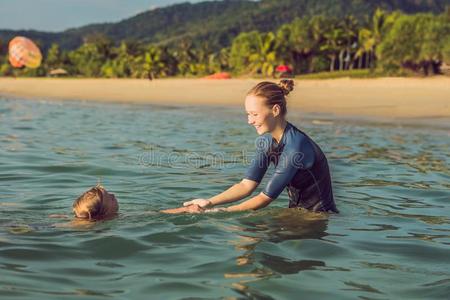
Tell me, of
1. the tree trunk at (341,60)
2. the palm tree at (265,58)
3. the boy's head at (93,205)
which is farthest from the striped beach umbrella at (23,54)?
the tree trunk at (341,60)

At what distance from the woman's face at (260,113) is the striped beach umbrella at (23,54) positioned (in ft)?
76.9

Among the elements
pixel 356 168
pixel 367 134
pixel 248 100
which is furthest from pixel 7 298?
pixel 367 134

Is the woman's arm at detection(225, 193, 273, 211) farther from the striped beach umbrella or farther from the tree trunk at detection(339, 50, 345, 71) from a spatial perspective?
the tree trunk at detection(339, 50, 345, 71)

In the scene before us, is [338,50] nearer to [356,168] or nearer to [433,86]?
[433,86]

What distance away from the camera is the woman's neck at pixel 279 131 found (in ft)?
17.9

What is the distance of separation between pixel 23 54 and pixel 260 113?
24.5m

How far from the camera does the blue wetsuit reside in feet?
17.7

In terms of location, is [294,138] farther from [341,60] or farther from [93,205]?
[341,60]

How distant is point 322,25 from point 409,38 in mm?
21754

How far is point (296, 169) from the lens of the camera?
215 inches

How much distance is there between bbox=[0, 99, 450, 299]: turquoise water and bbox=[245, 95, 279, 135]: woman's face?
1.00 metres

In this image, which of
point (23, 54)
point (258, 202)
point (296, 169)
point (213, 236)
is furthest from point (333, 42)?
point (213, 236)

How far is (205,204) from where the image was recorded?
18.4ft

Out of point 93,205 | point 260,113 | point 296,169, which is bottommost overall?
point 93,205
